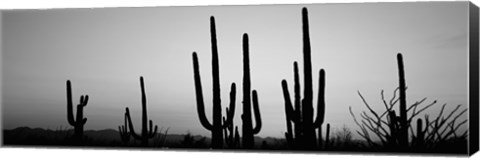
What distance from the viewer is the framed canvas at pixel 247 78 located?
35.3 feet

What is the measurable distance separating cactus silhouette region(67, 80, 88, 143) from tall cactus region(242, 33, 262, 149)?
1.67 meters

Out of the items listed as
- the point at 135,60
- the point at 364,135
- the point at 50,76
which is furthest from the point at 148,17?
the point at 364,135

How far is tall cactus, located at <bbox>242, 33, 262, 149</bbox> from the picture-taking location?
11.2 m

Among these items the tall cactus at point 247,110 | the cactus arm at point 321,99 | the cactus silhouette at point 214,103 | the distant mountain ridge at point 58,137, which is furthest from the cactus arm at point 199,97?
the cactus arm at point 321,99

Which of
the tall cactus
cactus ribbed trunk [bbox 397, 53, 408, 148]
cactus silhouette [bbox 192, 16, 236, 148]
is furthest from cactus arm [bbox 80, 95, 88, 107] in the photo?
cactus ribbed trunk [bbox 397, 53, 408, 148]

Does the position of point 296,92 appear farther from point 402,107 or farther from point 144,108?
point 144,108

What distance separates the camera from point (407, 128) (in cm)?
1093

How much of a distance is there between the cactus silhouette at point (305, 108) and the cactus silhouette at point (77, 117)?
211 centimetres

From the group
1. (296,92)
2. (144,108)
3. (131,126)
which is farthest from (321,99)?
(131,126)

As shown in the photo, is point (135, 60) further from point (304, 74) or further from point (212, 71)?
point (304, 74)

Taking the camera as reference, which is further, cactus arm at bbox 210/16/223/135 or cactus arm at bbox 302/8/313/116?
cactus arm at bbox 210/16/223/135

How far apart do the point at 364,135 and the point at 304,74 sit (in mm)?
815

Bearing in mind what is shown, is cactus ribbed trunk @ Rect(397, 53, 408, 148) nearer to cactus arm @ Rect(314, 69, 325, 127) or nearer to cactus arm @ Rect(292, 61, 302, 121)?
cactus arm @ Rect(314, 69, 325, 127)

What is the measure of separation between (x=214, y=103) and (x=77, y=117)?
1480 mm
